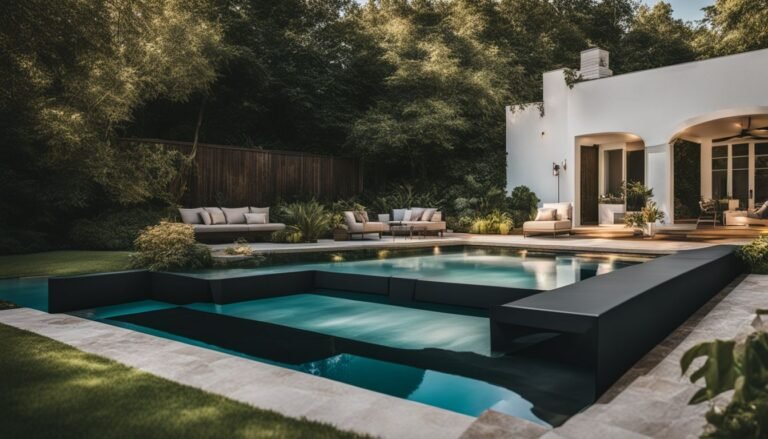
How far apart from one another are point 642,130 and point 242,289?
11.7 metres

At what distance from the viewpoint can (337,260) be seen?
31.2 ft

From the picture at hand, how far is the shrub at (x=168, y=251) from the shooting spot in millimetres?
7113

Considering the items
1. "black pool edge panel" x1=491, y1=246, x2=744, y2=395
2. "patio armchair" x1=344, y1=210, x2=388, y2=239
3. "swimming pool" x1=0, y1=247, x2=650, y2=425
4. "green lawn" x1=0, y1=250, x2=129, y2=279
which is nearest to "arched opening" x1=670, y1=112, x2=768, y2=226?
"patio armchair" x1=344, y1=210, x2=388, y2=239

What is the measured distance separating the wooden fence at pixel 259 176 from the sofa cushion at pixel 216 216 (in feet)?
3.48

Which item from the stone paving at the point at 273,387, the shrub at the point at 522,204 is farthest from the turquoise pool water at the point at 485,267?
the shrub at the point at 522,204

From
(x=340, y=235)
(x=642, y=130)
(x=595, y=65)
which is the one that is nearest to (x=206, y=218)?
(x=340, y=235)

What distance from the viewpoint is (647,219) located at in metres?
12.0

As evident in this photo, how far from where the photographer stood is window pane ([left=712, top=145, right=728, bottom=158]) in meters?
15.7

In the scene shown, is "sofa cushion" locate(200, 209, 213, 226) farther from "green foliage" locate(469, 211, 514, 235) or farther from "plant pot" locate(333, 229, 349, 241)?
"green foliage" locate(469, 211, 514, 235)

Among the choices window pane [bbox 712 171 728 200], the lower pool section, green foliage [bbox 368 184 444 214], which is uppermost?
window pane [bbox 712 171 728 200]

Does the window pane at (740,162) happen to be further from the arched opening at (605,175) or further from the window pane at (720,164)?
the arched opening at (605,175)

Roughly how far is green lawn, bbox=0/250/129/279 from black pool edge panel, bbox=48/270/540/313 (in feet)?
4.48

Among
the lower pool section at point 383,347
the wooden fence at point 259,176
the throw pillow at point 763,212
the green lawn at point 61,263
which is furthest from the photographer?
the wooden fence at point 259,176

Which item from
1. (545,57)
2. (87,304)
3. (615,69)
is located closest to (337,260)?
(87,304)
